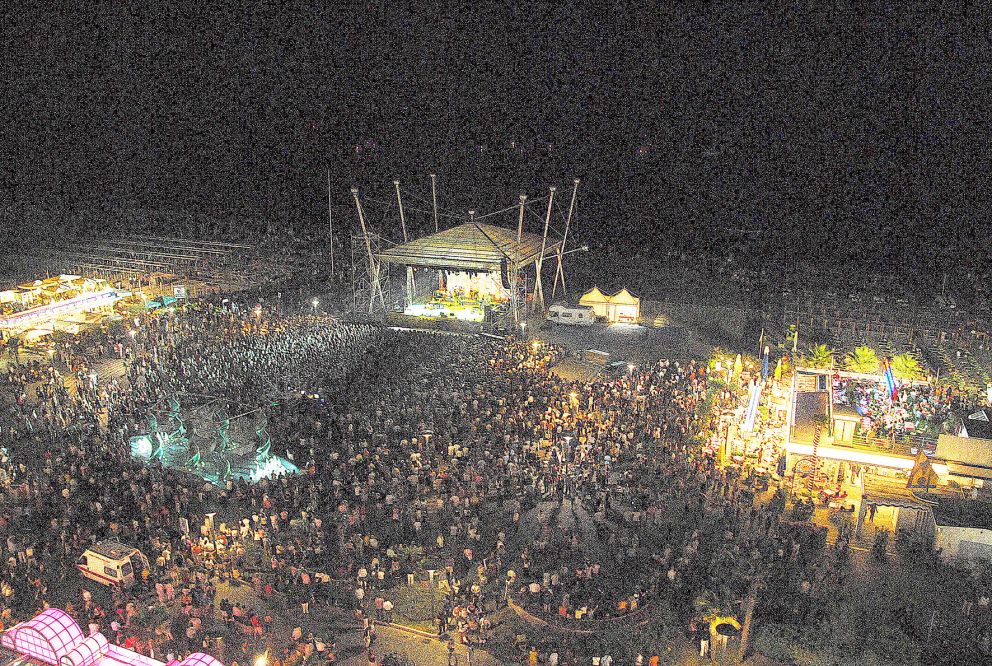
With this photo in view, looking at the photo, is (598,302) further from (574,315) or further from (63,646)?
(63,646)

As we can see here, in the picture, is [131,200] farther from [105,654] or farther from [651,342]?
[105,654]

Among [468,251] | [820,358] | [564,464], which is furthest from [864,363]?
[468,251]

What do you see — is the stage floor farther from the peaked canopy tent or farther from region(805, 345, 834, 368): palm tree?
region(805, 345, 834, 368): palm tree

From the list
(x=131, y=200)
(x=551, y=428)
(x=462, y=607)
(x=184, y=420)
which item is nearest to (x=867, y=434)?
(x=551, y=428)

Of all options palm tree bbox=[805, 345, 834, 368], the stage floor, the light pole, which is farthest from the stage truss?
palm tree bbox=[805, 345, 834, 368]

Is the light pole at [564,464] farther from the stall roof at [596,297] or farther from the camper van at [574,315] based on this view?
the stall roof at [596,297]

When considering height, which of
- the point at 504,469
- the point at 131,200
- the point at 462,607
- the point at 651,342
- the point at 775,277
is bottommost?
the point at 462,607
